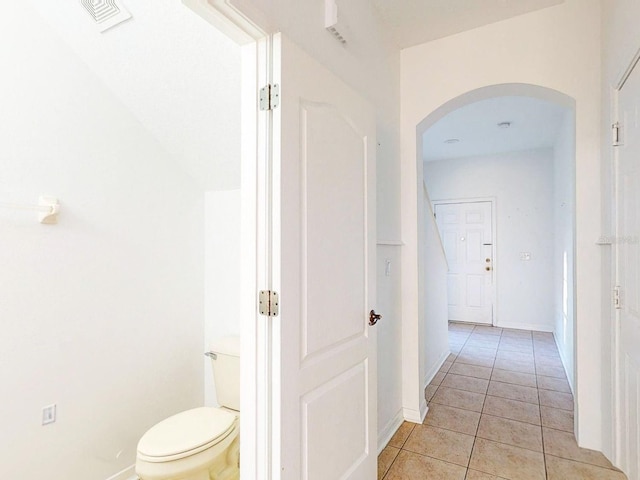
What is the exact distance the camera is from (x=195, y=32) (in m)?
1.56

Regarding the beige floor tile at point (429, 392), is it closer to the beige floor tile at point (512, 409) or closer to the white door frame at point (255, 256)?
the beige floor tile at point (512, 409)

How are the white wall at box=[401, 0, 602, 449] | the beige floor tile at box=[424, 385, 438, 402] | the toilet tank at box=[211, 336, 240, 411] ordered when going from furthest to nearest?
the beige floor tile at box=[424, 385, 438, 402] → the toilet tank at box=[211, 336, 240, 411] → the white wall at box=[401, 0, 602, 449]

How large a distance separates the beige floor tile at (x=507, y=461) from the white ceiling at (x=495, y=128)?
9.75ft

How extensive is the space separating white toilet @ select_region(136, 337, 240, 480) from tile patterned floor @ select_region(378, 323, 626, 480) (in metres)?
0.85

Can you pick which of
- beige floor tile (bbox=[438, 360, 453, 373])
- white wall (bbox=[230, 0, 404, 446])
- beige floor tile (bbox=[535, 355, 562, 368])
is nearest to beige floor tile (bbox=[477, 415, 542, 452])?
white wall (bbox=[230, 0, 404, 446])

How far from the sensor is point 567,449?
2139 mm

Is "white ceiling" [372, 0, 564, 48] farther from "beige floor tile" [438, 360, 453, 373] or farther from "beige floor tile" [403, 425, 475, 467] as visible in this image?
"beige floor tile" [438, 360, 453, 373]

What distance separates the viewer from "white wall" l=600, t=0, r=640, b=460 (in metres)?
1.73

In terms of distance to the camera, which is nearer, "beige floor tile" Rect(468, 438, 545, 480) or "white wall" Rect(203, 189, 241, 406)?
"beige floor tile" Rect(468, 438, 545, 480)

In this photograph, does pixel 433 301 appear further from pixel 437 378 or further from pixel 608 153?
pixel 608 153

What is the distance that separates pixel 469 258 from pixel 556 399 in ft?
10.6

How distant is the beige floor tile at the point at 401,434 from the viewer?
7.35ft

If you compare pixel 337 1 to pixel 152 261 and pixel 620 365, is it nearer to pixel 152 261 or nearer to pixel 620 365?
pixel 152 261

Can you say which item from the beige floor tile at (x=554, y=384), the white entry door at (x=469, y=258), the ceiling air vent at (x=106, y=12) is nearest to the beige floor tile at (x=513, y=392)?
the beige floor tile at (x=554, y=384)
